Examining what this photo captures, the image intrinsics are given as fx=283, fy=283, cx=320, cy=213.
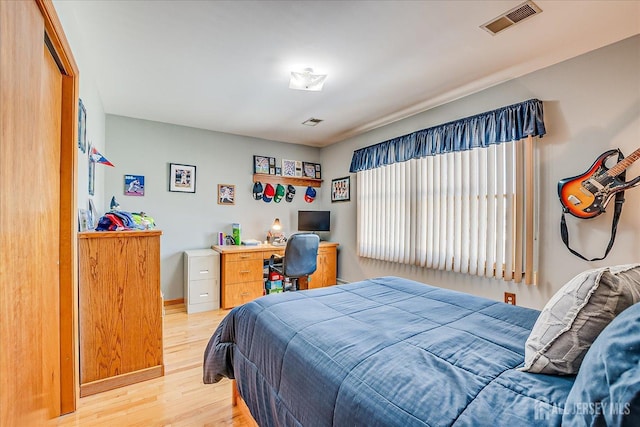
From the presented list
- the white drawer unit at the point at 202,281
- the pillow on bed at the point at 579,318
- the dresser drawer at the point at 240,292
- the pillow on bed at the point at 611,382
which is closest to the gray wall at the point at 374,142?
the white drawer unit at the point at 202,281

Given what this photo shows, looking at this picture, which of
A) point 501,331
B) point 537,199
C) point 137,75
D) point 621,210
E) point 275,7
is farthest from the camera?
point 137,75

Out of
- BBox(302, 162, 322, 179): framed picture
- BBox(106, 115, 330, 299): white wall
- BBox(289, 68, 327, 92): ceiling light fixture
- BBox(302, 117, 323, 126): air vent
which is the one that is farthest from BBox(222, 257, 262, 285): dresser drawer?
BBox(289, 68, 327, 92): ceiling light fixture

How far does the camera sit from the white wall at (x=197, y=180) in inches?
139

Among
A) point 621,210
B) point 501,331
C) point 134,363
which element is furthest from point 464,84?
point 134,363

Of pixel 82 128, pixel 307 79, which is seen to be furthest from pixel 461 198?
pixel 82 128

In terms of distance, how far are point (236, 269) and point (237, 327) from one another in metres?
2.11

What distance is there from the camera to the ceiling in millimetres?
1716

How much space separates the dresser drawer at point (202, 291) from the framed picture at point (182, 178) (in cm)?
128

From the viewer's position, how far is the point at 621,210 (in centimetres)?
198

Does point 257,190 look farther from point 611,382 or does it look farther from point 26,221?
point 611,382

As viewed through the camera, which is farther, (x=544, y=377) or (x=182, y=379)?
(x=182, y=379)

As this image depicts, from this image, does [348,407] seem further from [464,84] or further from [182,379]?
[464,84]

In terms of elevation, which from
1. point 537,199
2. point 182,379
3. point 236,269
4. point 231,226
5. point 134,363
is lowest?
point 182,379

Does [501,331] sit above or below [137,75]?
below
